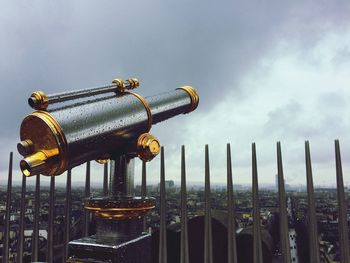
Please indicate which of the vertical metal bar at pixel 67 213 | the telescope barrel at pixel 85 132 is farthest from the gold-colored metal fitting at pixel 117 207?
the vertical metal bar at pixel 67 213

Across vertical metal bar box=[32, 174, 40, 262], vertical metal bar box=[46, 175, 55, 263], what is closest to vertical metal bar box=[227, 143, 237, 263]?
vertical metal bar box=[46, 175, 55, 263]

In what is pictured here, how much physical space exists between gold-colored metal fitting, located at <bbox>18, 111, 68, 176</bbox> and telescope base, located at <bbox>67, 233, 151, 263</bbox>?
0.52 m

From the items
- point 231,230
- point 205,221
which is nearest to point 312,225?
point 231,230

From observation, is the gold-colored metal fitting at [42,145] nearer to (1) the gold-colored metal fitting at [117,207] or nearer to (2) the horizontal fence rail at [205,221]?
(1) the gold-colored metal fitting at [117,207]

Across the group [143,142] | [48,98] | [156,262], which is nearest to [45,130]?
[48,98]

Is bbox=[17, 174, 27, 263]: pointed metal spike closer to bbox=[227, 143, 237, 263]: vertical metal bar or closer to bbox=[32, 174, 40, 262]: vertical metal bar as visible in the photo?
bbox=[32, 174, 40, 262]: vertical metal bar

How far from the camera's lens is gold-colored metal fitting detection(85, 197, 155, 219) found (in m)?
2.02

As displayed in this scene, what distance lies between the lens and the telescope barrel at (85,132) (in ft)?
5.85

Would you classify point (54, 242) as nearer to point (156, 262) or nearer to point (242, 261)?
point (156, 262)

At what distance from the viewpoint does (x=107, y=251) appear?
1929 mm

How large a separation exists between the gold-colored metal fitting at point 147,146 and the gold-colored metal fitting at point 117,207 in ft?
0.99

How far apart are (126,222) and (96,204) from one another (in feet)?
0.75

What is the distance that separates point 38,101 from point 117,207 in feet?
2.59

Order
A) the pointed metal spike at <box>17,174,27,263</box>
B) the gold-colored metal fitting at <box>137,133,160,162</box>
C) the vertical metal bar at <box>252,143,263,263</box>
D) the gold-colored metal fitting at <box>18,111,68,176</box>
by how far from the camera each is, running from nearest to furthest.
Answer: the gold-colored metal fitting at <box>18,111,68,176</box>, the gold-colored metal fitting at <box>137,133,160,162</box>, the vertical metal bar at <box>252,143,263,263</box>, the pointed metal spike at <box>17,174,27,263</box>
